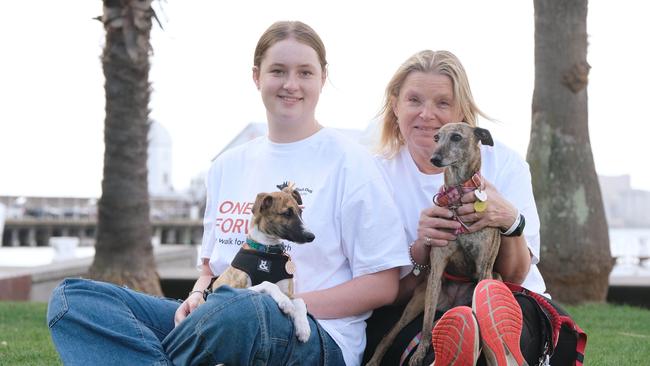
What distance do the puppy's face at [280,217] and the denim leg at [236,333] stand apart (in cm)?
30

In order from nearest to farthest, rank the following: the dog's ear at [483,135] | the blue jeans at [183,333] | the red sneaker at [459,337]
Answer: the red sneaker at [459,337] → the blue jeans at [183,333] → the dog's ear at [483,135]

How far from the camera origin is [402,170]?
4012 millimetres

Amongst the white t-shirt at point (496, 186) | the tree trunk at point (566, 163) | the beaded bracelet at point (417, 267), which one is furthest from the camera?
the tree trunk at point (566, 163)

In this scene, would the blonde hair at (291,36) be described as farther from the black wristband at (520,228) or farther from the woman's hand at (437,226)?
the black wristband at (520,228)

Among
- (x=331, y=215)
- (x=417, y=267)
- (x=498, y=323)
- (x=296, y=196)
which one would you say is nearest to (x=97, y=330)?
(x=296, y=196)

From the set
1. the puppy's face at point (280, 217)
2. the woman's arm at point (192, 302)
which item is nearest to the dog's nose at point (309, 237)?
the puppy's face at point (280, 217)

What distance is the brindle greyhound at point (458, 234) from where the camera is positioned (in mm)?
3510

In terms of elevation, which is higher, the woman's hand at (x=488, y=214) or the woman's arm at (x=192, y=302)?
the woman's hand at (x=488, y=214)

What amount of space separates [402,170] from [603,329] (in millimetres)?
3977

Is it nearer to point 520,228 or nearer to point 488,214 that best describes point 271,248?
point 488,214

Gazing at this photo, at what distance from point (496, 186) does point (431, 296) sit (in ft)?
2.25

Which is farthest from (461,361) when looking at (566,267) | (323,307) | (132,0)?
(132,0)

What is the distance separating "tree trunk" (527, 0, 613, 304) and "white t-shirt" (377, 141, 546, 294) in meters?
5.41

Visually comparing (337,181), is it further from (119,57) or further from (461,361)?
(119,57)
